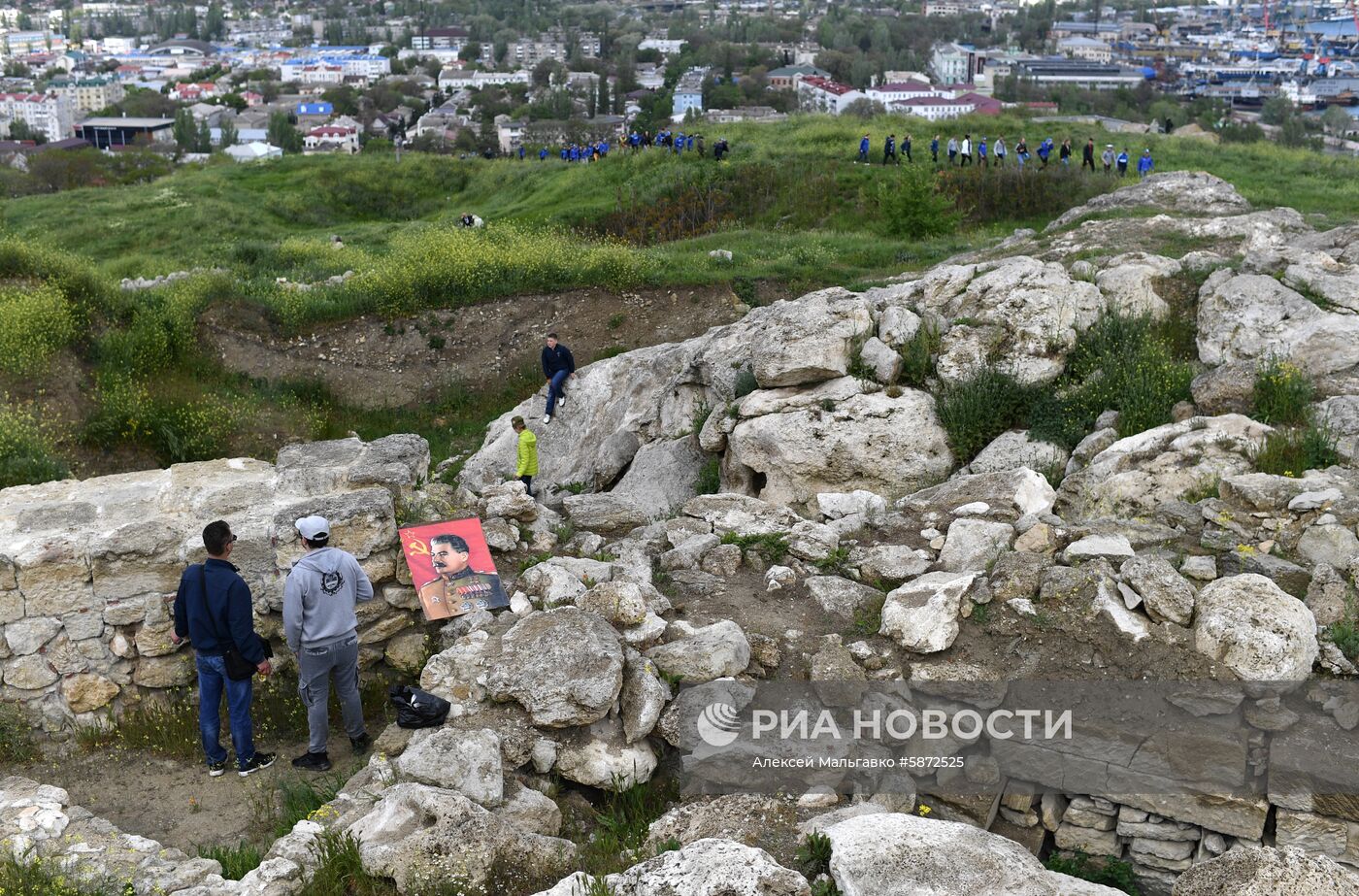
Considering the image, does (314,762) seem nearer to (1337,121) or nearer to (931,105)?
(931,105)

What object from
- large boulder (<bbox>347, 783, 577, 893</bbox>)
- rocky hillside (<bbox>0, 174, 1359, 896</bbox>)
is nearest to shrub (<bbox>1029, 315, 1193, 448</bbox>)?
rocky hillside (<bbox>0, 174, 1359, 896</bbox>)

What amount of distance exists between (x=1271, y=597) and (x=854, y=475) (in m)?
5.39

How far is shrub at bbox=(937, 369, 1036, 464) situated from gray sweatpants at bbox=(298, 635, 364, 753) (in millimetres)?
7061

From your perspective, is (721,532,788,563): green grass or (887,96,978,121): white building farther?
(887,96,978,121): white building

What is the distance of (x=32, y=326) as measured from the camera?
53.3 ft

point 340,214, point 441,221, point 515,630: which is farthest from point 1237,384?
point 340,214

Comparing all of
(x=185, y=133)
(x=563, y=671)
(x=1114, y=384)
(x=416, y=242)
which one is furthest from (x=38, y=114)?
(x=563, y=671)

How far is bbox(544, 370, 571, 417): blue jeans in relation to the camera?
1603 centimetres

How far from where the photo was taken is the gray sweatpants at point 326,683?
6.91 metres

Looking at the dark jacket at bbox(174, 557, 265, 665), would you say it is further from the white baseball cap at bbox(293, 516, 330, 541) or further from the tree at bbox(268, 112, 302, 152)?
the tree at bbox(268, 112, 302, 152)

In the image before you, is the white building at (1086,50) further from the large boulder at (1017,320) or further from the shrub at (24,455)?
the shrub at (24,455)

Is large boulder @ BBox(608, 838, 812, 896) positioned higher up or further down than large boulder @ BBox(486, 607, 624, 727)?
further down

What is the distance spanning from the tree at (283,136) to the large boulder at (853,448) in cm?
8500

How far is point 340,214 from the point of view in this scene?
32625 mm
